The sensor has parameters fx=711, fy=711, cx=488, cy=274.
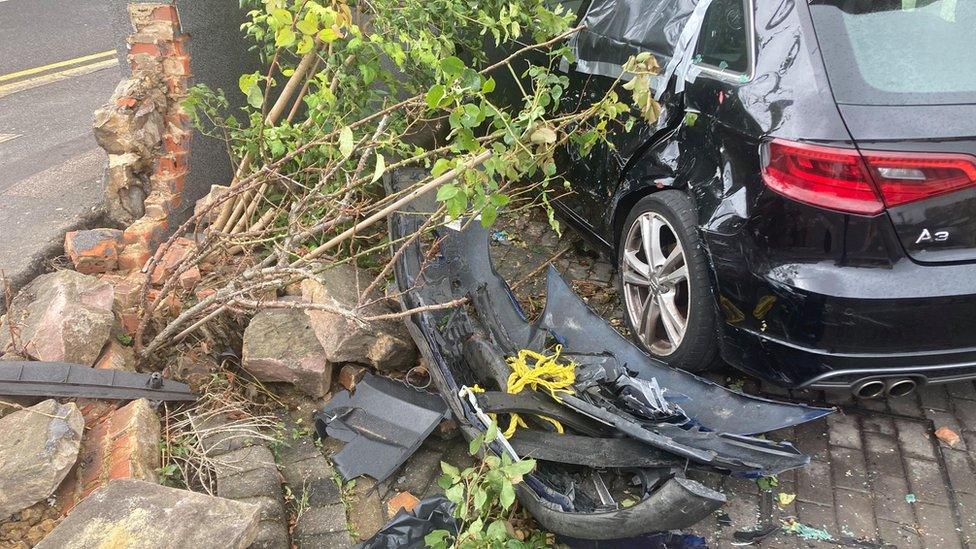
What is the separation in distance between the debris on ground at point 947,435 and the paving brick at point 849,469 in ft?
1.24

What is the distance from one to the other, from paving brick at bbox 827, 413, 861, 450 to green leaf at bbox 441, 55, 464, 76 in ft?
7.23

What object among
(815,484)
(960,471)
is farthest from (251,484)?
(960,471)

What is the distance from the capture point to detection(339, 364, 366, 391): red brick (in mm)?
3281

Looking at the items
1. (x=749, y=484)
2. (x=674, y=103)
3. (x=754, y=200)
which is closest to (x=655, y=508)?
Answer: (x=749, y=484)

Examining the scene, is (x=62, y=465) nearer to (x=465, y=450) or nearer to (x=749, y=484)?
(x=465, y=450)

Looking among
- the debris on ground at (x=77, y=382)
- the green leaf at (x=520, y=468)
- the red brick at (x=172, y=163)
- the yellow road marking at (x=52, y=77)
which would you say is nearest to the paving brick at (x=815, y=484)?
the green leaf at (x=520, y=468)

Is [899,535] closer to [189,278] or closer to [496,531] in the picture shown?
[496,531]

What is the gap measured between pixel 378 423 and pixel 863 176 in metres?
2.08

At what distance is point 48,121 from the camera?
20.0 ft

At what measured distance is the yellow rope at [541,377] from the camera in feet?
9.07

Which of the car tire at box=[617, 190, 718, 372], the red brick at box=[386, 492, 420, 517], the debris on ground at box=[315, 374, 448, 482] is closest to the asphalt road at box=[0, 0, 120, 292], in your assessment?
the debris on ground at box=[315, 374, 448, 482]

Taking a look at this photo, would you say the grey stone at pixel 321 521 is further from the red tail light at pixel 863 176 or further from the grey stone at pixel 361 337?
the red tail light at pixel 863 176

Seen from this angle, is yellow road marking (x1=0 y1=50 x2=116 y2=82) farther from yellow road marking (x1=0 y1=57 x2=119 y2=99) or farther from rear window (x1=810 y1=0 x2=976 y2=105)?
rear window (x1=810 y1=0 x2=976 y2=105)

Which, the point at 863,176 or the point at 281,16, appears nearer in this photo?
the point at 863,176
